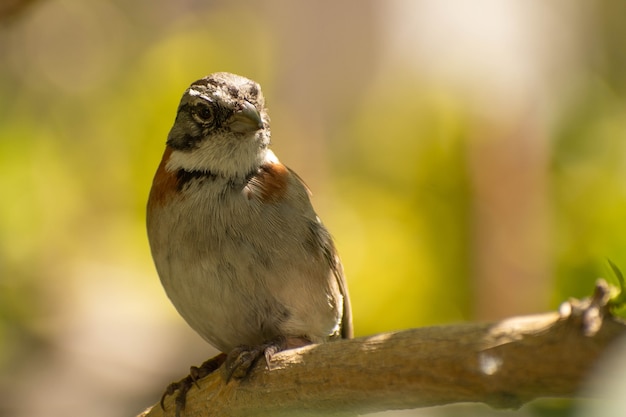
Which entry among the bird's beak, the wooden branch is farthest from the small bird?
the wooden branch

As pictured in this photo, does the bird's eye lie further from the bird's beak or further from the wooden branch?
the wooden branch

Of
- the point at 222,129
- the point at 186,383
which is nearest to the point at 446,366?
the point at 186,383

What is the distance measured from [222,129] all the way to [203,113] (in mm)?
142

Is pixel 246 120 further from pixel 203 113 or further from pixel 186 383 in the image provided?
pixel 186 383

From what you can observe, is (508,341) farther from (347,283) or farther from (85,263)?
(85,263)

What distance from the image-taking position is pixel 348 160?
6.12 m

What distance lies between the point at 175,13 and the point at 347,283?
3.29 metres

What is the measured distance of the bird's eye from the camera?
14.9 feet

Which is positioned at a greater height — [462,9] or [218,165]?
[462,9]

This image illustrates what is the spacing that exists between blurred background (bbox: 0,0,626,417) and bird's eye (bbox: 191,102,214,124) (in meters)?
1.15

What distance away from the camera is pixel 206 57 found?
599cm

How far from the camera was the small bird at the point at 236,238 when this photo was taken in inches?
163

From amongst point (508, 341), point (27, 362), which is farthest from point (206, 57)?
point (508, 341)

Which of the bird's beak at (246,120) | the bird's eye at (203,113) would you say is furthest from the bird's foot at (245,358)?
the bird's eye at (203,113)
